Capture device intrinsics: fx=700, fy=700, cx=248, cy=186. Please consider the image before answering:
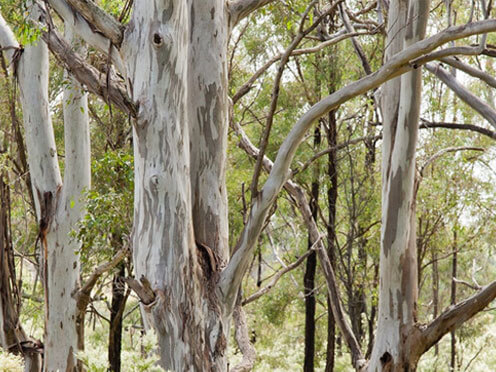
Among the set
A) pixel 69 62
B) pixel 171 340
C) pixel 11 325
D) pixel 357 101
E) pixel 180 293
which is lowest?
pixel 171 340

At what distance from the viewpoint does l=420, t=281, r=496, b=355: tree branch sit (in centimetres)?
540

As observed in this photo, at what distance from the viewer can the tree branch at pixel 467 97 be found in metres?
6.16

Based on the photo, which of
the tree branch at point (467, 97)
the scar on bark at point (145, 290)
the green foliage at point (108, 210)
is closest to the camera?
the scar on bark at point (145, 290)

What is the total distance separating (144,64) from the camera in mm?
4152

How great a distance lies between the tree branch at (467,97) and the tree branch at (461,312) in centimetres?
156

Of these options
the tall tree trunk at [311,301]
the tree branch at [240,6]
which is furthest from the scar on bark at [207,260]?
the tall tree trunk at [311,301]

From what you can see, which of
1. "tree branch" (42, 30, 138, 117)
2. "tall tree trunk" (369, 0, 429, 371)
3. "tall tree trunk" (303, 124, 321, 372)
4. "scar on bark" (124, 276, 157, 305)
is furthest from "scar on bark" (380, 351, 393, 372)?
"tall tree trunk" (303, 124, 321, 372)

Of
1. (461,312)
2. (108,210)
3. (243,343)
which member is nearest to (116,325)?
(108,210)

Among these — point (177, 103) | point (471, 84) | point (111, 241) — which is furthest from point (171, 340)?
point (471, 84)

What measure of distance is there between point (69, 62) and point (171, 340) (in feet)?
6.25

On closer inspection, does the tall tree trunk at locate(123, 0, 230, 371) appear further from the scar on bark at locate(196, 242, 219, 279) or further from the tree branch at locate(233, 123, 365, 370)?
the tree branch at locate(233, 123, 365, 370)

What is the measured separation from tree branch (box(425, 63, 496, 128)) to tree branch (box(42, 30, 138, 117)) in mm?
3297

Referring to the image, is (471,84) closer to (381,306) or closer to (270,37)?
(270,37)

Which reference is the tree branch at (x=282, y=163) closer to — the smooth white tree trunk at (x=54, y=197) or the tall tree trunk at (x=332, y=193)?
the smooth white tree trunk at (x=54, y=197)
